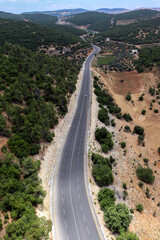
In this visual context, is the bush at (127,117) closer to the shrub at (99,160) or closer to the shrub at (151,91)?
the shrub at (151,91)

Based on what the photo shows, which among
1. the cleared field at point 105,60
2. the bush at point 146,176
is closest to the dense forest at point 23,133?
the bush at point 146,176

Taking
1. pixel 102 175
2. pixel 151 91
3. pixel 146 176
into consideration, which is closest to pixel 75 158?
pixel 102 175

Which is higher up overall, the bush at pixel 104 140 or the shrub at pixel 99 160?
the bush at pixel 104 140

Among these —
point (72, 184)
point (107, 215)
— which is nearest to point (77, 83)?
point (72, 184)

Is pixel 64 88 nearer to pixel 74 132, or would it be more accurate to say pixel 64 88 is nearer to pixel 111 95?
pixel 74 132

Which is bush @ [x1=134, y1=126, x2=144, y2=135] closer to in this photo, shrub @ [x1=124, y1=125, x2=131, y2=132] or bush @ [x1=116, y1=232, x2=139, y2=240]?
shrub @ [x1=124, y1=125, x2=131, y2=132]

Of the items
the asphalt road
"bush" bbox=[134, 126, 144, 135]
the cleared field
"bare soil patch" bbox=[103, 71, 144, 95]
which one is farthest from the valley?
the cleared field

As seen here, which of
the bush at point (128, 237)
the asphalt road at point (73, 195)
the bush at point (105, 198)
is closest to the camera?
the bush at point (128, 237)

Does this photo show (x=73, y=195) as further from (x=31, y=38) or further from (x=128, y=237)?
(x=31, y=38)
